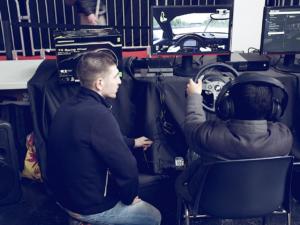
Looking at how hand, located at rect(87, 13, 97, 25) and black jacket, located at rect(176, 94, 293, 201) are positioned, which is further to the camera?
hand, located at rect(87, 13, 97, 25)

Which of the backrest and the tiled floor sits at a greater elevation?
the backrest

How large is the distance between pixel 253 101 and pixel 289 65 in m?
1.01

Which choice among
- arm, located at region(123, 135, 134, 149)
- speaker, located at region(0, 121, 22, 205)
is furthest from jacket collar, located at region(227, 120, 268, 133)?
speaker, located at region(0, 121, 22, 205)

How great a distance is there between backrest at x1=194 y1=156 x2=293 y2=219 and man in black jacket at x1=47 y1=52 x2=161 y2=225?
311 mm

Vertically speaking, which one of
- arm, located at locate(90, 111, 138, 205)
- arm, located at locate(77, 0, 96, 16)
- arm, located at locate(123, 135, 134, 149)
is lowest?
arm, located at locate(123, 135, 134, 149)

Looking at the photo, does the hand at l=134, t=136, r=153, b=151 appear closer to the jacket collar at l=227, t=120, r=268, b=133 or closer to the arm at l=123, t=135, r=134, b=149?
the arm at l=123, t=135, r=134, b=149

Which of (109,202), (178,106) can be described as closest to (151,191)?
(178,106)

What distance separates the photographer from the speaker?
2.10 metres

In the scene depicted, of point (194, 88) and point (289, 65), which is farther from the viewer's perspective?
point (289, 65)

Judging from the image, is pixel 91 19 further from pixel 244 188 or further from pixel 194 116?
pixel 244 188

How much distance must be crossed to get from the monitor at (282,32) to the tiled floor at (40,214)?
2.95ft

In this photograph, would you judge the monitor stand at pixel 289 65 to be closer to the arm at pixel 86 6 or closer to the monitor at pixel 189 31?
the monitor at pixel 189 31

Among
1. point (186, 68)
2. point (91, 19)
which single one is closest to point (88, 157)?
point (186, 68)

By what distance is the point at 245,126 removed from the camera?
1587 millimetres
